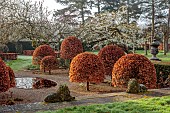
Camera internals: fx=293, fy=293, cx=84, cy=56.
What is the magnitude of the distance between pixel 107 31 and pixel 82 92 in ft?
26.5

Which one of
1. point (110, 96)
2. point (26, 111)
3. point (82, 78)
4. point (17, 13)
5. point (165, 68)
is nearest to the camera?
point (26, 111)

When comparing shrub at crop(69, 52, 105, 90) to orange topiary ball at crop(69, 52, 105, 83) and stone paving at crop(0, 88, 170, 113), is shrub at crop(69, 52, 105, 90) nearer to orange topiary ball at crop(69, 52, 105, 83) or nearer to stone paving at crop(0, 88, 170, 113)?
orange topiary ball at crop(69, 52, 105, 83)

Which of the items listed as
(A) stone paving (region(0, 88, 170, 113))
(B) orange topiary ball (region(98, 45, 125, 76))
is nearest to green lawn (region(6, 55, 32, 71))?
(B) orange topiary ball (region(98, 45, 125, 76))

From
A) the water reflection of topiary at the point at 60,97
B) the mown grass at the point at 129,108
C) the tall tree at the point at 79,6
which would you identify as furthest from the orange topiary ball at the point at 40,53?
the tall tree at the point at 79,6

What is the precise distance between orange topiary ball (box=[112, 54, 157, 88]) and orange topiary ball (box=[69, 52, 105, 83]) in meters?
0.92

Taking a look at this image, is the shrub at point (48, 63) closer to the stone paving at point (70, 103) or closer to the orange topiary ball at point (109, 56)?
the orange topiary ball at point (109, 56)

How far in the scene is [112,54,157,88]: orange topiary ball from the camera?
34.2ft

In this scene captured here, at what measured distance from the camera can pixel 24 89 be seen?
12.2 m

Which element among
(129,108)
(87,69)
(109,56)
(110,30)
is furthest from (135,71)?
(110,30)

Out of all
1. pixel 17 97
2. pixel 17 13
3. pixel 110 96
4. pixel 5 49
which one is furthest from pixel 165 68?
pixel 5 49

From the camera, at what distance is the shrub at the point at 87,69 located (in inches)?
441

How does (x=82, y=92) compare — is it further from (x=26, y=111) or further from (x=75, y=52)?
(x=75, y=52)

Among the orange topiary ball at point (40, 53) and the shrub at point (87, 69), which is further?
the orange topiary ball at point (40, 53)

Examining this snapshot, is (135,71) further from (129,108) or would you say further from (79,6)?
(79,6)
